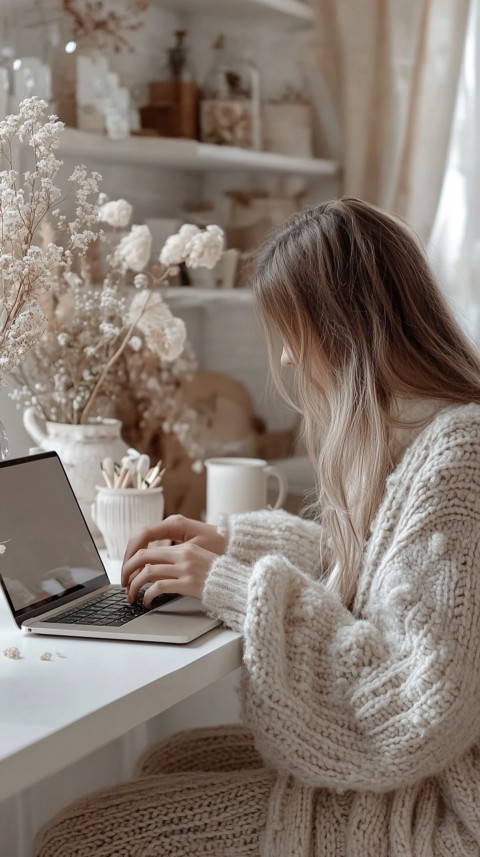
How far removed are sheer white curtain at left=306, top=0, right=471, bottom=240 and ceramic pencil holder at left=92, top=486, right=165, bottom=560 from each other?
1.20m

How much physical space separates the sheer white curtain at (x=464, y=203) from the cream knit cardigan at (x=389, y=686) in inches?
54.6

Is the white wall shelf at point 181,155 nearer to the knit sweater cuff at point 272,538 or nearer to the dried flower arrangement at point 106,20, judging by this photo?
the dried flower arrangement at point 106,20

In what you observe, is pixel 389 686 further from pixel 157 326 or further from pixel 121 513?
pixel 157 326

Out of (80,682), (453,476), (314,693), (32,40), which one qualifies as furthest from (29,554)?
(32,40)

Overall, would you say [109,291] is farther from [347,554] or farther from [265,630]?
[265,630]

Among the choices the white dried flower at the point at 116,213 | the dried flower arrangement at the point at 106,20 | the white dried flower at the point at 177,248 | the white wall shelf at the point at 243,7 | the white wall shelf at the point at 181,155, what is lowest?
the white dried flower at the point at 177,248

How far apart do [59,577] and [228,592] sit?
0.75 feet

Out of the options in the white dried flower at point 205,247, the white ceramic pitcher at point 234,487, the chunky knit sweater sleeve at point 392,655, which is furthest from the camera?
the white ceramic pitcher at point 234,487

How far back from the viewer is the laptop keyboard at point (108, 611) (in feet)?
3.91

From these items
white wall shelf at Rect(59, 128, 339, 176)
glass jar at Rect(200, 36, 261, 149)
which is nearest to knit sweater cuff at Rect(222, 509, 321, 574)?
white wall shelf at Rect(59, 128, 339, 176)

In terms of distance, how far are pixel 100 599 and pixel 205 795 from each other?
10.3 inches

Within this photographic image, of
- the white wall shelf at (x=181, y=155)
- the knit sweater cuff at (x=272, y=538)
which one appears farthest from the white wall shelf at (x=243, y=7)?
the knit sweater cuff at (x=272, y=538)

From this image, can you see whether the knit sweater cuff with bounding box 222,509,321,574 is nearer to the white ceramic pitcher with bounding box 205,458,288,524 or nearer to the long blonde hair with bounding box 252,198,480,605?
the long blonde hair with bounding box 252,198,480,605

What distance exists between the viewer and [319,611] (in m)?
1.14
